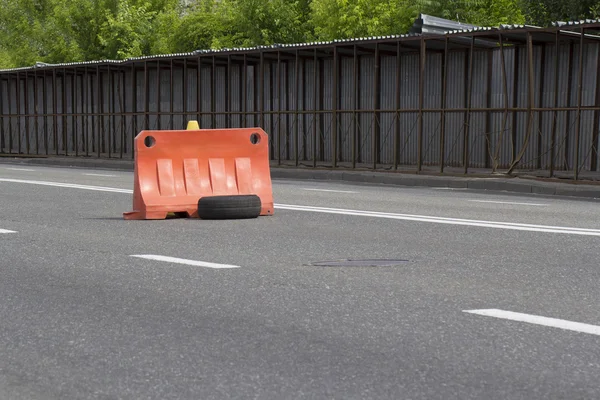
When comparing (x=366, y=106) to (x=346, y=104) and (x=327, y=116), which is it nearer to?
(x=346, y=104)

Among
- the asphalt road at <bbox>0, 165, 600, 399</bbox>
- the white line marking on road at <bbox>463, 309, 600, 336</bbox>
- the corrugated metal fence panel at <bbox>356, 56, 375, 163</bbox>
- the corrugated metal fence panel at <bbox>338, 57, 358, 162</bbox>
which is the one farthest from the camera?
the corrugated metal fence panel at <bbox>338, 57, 358, 162</bbox>

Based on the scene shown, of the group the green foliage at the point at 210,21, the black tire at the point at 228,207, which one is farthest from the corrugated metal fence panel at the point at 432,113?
the black tire at the point at 228,207

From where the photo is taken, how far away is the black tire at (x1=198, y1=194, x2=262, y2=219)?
11719 millimetres

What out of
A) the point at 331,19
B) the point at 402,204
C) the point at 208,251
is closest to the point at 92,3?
the point at 331,19

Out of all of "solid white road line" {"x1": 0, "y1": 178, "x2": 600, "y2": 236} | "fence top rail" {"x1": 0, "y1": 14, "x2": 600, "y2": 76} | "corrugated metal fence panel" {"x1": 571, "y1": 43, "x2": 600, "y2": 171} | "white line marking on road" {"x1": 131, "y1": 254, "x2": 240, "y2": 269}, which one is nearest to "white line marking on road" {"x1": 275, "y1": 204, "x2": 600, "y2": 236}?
"solid white road line" {"x1": 0, "y1": 178, "x2": 600, "y2": 236}

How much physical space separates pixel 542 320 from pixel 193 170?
7.27 m

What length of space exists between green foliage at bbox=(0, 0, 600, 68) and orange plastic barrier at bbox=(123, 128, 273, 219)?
893 inches

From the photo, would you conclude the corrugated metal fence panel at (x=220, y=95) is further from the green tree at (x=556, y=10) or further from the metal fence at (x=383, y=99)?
the green tree at (x=556, y=10)

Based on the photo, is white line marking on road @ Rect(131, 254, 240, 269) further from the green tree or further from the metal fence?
the green tree

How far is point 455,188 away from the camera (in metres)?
20.6

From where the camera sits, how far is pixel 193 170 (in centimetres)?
1239

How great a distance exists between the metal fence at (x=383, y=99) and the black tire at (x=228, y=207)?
9.06 meters

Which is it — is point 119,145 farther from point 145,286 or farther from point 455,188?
point 145,286

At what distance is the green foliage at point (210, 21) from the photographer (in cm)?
4078
